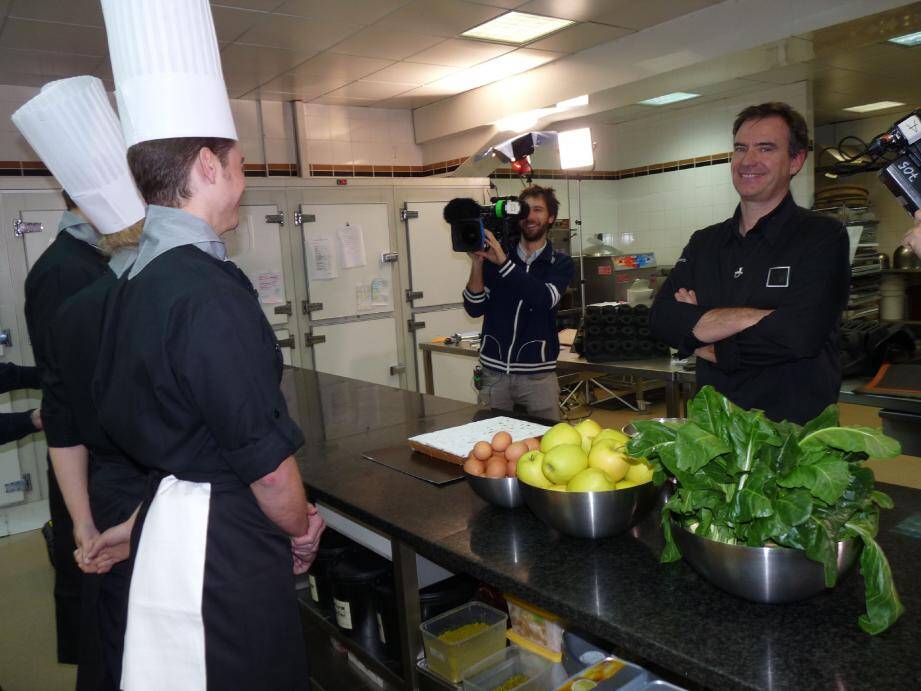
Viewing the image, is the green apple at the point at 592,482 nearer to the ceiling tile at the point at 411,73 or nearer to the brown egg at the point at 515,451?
the brown egg at the point at 515,451

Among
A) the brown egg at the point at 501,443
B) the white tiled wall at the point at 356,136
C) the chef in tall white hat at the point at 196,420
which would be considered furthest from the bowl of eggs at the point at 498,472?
the white tiled wall at the point at 356,136

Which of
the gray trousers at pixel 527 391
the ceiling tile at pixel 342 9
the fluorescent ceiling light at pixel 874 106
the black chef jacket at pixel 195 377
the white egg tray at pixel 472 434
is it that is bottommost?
the gray trousers at pixel 527 391

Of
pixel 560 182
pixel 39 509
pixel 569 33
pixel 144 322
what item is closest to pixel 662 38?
pixel 569 33

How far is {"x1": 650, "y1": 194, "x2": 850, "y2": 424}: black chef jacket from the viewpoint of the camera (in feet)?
5.98

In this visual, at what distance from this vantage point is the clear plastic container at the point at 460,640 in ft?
4.40

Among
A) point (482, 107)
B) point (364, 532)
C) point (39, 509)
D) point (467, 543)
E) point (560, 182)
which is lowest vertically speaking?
point (39, 509)

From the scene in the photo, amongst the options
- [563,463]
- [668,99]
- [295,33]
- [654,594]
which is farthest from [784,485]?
[668,99]

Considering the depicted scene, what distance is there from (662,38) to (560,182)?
2874 mm

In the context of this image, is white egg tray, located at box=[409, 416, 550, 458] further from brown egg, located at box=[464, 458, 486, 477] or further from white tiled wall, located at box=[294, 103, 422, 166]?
white tiled wall, located at box=[294, 103, 422, 166]

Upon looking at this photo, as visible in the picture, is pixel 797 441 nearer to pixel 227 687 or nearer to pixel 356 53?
pixel 227 687

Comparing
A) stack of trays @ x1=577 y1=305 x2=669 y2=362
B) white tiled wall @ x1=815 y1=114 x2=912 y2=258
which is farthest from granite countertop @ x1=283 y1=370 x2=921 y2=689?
white tiled wall @ x1=815 y1=114 x2=912 y2=258

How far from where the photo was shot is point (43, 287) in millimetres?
1800

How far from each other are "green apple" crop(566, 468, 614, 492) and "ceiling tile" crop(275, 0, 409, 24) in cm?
310

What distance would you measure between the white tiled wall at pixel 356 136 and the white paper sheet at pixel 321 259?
1138 millimetres
